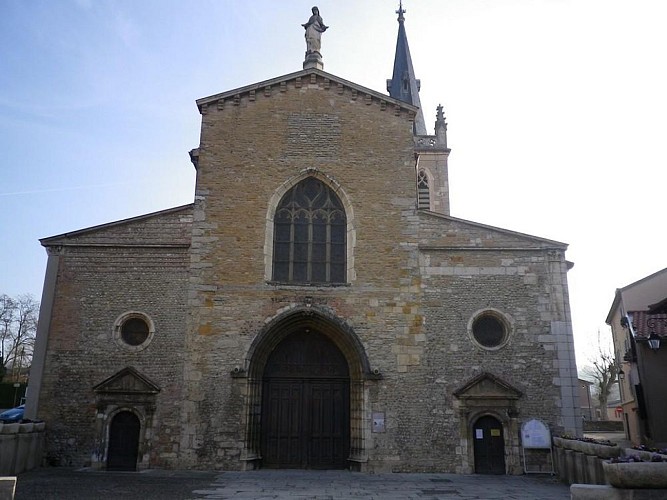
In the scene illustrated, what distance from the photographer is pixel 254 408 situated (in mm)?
15438

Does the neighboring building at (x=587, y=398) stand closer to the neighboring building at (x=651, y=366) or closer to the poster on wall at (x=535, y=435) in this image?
the neighboring building at (x=651, y=366)

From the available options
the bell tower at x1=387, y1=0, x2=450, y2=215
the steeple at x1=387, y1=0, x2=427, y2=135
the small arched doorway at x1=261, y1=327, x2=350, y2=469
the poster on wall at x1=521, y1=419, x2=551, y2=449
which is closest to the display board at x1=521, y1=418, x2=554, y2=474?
the poster on wall at x1=521, y1=419, x2=551, y2=449

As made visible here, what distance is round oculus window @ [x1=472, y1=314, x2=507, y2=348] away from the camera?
15930mm

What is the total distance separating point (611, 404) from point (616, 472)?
65.2m

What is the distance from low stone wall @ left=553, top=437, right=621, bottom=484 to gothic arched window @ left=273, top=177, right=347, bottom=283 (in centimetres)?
702

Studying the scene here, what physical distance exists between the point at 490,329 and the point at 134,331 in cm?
962

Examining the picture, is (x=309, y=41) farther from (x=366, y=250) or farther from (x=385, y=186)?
(x=366, y=250)

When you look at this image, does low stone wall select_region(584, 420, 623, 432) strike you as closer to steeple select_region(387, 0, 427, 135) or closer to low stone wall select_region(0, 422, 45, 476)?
steeple select_region(387, 0, 427, 135)

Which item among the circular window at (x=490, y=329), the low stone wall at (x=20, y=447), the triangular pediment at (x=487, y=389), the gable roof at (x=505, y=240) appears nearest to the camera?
the low stone wall at (x=20, y=447)

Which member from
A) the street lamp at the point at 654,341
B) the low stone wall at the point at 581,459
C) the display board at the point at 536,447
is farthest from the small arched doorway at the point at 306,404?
the street lamp at the point at 654,341

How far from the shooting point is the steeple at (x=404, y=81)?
35656mm

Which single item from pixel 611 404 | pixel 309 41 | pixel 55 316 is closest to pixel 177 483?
pixel 55 316

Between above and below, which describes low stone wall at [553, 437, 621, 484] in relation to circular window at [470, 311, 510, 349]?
below

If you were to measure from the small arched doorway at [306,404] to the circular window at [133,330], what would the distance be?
10.9 feet
